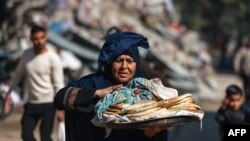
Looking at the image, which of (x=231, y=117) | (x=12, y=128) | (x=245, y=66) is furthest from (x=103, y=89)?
(x=245, y=66)

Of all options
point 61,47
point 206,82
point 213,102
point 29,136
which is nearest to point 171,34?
point 206,82

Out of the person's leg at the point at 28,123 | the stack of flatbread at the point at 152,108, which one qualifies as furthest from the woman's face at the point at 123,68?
the person's leg at the point at 28,123

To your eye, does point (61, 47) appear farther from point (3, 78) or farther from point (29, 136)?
point (29, 136)

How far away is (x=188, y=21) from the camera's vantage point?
4778cm

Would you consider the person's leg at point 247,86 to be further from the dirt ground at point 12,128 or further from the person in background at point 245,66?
the dirt ground at point 12,128

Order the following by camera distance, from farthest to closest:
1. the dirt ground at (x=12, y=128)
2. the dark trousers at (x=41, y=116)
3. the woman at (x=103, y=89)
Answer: the dirt ground at (x=12, y=128) → the dark trousers at (x=41, y=116) → the woman at (x=103, y=89)

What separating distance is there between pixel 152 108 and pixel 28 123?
377 cm

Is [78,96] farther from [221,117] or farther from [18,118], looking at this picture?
[18,118]

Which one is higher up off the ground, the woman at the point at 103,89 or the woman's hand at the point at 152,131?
the woman at the point at 103,89

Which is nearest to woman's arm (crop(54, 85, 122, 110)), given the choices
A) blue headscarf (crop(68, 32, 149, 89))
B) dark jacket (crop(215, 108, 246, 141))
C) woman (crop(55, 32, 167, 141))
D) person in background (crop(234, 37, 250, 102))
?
woman (crop(55, 32, 167, 141))

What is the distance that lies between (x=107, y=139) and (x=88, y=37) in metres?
14.2

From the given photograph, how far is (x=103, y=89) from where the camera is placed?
3955 millimetres

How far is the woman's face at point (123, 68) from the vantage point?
405 centimetres

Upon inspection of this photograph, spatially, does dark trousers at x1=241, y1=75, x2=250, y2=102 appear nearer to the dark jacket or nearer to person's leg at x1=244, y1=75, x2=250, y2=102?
person's leg at x1=244, y1=75, x2=250, y2=102
